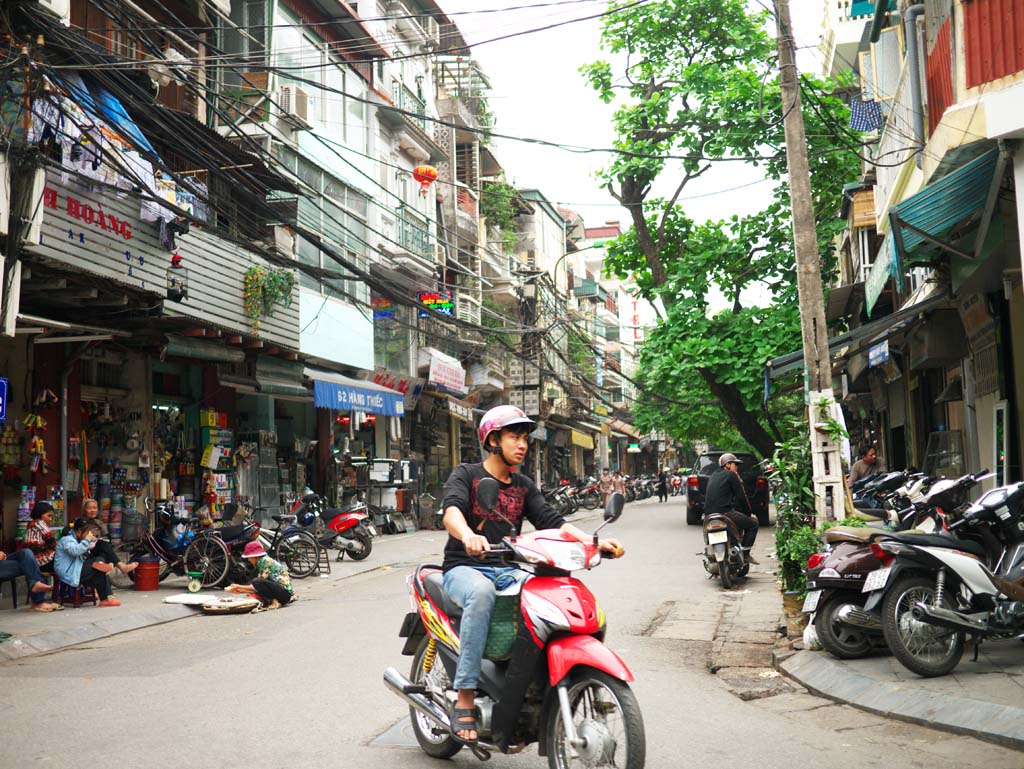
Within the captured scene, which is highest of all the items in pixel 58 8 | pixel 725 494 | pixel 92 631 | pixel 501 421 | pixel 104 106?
pixel 58 8

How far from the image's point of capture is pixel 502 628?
4496 mm

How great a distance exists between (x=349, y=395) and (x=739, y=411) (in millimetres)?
8493

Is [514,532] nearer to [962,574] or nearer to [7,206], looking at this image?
[962,574]

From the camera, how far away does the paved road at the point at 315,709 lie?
16.7ft

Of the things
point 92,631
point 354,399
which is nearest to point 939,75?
point 92,631

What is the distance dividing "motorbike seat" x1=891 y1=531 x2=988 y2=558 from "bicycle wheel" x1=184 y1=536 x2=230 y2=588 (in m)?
8.97

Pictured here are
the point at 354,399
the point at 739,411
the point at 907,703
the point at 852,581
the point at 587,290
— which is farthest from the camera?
the point at 587,290

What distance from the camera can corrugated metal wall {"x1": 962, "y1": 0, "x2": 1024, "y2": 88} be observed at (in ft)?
24.4

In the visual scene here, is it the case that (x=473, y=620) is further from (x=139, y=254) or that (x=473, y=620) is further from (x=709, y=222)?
(x=709, y=222)

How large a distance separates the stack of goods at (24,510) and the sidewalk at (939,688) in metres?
10.1

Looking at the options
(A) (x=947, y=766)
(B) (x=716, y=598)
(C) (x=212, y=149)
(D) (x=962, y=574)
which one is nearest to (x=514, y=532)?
(A) (x=947, y=766)

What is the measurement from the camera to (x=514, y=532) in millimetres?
4961

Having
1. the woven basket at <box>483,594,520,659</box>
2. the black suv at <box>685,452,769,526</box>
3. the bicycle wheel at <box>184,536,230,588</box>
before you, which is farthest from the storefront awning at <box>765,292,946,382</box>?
the woven basket at <box>483,594,520,659</box>

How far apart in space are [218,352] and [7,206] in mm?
6208
